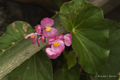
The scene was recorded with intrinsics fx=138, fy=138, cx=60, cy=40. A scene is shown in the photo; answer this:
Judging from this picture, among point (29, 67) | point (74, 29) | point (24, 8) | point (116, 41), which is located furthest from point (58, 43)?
point (24, 8)

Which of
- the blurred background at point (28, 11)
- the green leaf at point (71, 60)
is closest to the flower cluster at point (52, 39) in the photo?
the green leaf at point (71, 60)

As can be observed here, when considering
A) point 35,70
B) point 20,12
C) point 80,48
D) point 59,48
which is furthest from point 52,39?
point 20,12

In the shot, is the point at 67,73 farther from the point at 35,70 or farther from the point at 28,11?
the point at 28,11

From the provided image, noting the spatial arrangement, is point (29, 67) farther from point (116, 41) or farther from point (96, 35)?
point (116, 41)

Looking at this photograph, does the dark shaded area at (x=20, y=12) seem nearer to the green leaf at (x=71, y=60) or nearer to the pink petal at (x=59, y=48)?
the green leaf at (x=71, y=60)

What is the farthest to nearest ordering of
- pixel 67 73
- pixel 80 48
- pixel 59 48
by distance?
pixel 67 73, pixel 80 48, pixel 59 48

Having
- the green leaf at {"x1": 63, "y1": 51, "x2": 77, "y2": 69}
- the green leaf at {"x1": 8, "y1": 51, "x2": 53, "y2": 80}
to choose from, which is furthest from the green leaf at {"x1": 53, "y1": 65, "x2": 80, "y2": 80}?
the green leaf at {"x1": 8, "y1": 51, "x2": 53, "y2": 80}
